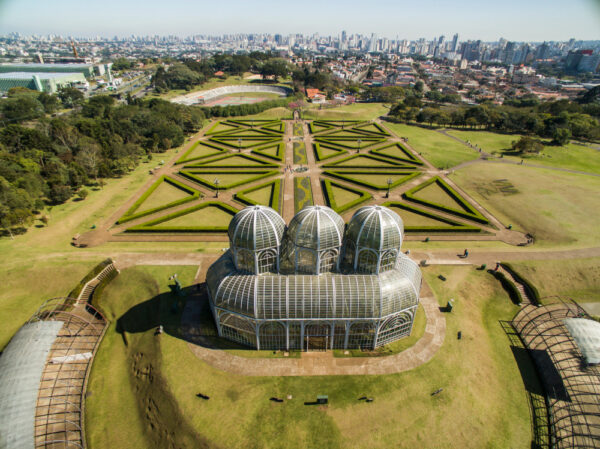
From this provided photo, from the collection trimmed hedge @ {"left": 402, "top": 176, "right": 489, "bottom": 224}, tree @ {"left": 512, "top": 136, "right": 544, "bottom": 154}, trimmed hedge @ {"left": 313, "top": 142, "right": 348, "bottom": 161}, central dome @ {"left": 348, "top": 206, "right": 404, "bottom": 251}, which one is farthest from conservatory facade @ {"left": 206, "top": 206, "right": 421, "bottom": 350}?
tree @ {"left": 512, "top": 136, "right": 544, "bottom": 154}

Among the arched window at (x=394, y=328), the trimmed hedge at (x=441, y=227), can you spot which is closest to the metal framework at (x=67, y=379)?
the arched window at (x=394, y=328)

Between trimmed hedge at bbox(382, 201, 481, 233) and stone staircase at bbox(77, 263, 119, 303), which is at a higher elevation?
trimmed hedge at bbox(382, 201, 481, 233)

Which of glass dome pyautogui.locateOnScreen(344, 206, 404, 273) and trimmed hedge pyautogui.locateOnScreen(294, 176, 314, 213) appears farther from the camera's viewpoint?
Answer: trimmed hedge pyautogui.locateOnScreen(294, 176, 314, 213)

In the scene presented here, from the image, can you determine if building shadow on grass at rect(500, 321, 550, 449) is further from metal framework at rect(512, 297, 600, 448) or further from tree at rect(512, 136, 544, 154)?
tree at rect(512, 136, 544, 154)

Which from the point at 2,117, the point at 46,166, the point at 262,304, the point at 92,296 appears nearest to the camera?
the point at 262,304

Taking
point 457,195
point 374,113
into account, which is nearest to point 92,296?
point 457,195

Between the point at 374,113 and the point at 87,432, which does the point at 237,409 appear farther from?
the point at 374,113

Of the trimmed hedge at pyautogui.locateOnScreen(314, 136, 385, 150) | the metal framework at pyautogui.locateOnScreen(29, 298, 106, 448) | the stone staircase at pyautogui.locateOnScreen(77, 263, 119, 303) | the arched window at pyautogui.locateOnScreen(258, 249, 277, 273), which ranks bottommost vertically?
the metal framework at pyautogui.locateOnScreen(29, 298, 106, 448)
